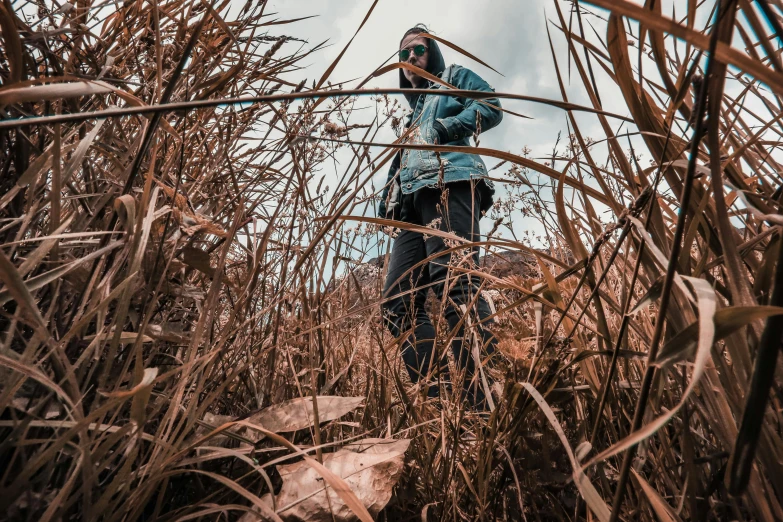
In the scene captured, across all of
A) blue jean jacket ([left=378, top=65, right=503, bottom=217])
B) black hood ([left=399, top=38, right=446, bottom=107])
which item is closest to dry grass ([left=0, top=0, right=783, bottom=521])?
blue jean jacket ([left=378, top=65, right=503, bottom=217])

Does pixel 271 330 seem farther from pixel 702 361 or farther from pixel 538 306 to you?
pixel 702 361

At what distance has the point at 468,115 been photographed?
7.74ft

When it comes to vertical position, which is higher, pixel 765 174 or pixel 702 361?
pixel 765 174

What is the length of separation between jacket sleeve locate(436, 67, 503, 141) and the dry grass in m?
1.38

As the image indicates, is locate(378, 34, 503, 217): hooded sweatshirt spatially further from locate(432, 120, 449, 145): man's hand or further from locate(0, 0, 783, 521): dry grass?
locate(0, 0, 783, 521): dry grass

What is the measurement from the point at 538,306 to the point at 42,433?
655 millimetres

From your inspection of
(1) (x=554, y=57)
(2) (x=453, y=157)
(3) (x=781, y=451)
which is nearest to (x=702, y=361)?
(3) (x=781, y=451)

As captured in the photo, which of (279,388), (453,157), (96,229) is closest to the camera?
(96,229)

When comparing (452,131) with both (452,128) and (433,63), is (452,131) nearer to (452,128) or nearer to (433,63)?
(452,128)

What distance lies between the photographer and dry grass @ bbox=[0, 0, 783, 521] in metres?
0.39

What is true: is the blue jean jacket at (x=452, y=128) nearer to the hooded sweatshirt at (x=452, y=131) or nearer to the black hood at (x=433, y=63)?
the hooded sweatshirt at (x=452, y=131)

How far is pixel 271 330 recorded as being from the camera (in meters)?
0.87

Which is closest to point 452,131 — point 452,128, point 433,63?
point 452,128

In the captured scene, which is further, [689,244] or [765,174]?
[765,174]
